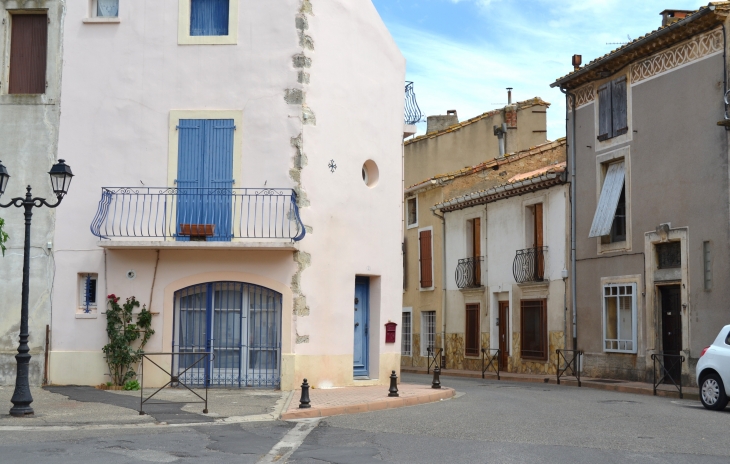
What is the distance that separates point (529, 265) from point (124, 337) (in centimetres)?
1501

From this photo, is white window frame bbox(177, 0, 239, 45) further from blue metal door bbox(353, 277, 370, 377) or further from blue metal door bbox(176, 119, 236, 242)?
blue metal door bbox(353, 277, 370, 377)

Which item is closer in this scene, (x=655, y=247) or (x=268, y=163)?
(x=268, y=163)

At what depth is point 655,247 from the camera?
2289cm

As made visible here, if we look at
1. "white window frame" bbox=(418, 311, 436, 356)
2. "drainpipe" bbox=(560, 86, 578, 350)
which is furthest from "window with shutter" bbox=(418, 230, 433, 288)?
"drainpipe" bbox=(560, 86, 578, 350)

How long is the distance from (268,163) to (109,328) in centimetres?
440

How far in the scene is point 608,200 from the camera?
24.6m

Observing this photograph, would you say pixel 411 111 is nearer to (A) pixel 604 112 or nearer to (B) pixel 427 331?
(A) pixel 604 112

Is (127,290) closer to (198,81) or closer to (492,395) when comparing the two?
(198,81)

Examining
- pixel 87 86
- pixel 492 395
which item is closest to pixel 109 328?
pixel 87 86

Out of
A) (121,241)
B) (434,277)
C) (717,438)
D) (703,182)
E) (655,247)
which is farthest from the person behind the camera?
(434,277)

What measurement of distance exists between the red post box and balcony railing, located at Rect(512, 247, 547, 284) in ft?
32.1

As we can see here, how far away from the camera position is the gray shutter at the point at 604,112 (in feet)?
81.8

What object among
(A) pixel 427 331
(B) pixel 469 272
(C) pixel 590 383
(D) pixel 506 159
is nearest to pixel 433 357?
(A) pixel 427 331

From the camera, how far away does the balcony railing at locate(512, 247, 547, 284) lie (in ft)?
92.7
